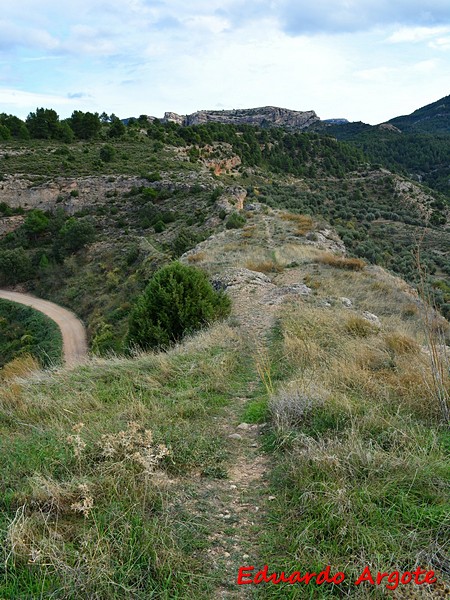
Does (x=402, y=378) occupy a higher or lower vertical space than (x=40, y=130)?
lower

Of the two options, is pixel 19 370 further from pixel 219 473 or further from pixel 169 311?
pixel 219 473

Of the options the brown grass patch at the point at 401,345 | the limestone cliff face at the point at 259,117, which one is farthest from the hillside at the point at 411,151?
the brown grass patch at the point at 401,345

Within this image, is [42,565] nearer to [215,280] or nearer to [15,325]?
[215,280]

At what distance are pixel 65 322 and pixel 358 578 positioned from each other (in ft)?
83.5

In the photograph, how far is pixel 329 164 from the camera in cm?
5619

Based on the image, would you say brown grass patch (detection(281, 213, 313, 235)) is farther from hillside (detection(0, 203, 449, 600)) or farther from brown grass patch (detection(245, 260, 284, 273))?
hillside (detection(0, 203, 449, 600))

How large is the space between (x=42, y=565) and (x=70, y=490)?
2.04 feet

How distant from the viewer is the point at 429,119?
115 m

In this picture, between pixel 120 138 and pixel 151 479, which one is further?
pixel 120 138

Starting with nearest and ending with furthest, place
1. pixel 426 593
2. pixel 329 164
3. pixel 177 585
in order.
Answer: pixel 426 593 < pixel 177 585 < pixel 329 164

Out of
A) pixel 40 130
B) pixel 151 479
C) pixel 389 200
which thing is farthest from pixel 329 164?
pixel 151 479

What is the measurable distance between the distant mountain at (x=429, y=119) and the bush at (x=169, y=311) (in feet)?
353

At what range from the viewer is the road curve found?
68.9 feet

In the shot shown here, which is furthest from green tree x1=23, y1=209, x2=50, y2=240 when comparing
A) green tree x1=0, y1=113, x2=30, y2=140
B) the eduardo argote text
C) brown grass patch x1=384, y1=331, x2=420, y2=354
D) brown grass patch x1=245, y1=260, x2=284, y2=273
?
the eduardo argote text
